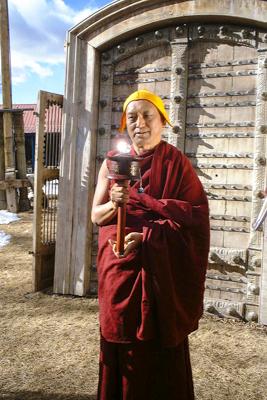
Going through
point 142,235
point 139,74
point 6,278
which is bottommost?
point 6,278

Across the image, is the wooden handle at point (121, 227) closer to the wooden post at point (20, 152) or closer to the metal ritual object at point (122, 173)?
the metal ritual object at point (122, 173)

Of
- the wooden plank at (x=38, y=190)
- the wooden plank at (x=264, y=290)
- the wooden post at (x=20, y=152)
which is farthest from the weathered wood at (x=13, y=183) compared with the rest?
the wooden plank at (x=264, y=290)

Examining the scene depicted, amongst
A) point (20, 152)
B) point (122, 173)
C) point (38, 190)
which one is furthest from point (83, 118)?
point (20, 152)

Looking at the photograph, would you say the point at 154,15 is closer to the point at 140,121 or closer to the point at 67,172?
the point at 67,172

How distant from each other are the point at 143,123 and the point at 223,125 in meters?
2.88

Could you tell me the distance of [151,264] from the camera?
2.02 metres

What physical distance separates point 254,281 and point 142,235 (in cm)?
307

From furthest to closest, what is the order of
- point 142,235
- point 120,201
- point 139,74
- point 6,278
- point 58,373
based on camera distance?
1. point 6,278
2. point 139,74
3. point 58,373
4. point 142,235
5. point 120,201

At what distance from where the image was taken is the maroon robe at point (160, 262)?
202cm

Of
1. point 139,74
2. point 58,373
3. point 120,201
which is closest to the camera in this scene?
point 120,201

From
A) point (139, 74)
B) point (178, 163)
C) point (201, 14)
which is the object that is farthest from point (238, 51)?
point (178, 163)

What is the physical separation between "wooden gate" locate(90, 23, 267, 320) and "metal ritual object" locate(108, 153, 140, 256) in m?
3.02

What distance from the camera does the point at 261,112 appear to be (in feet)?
15.0

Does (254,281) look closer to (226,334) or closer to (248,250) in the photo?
(248,250)
